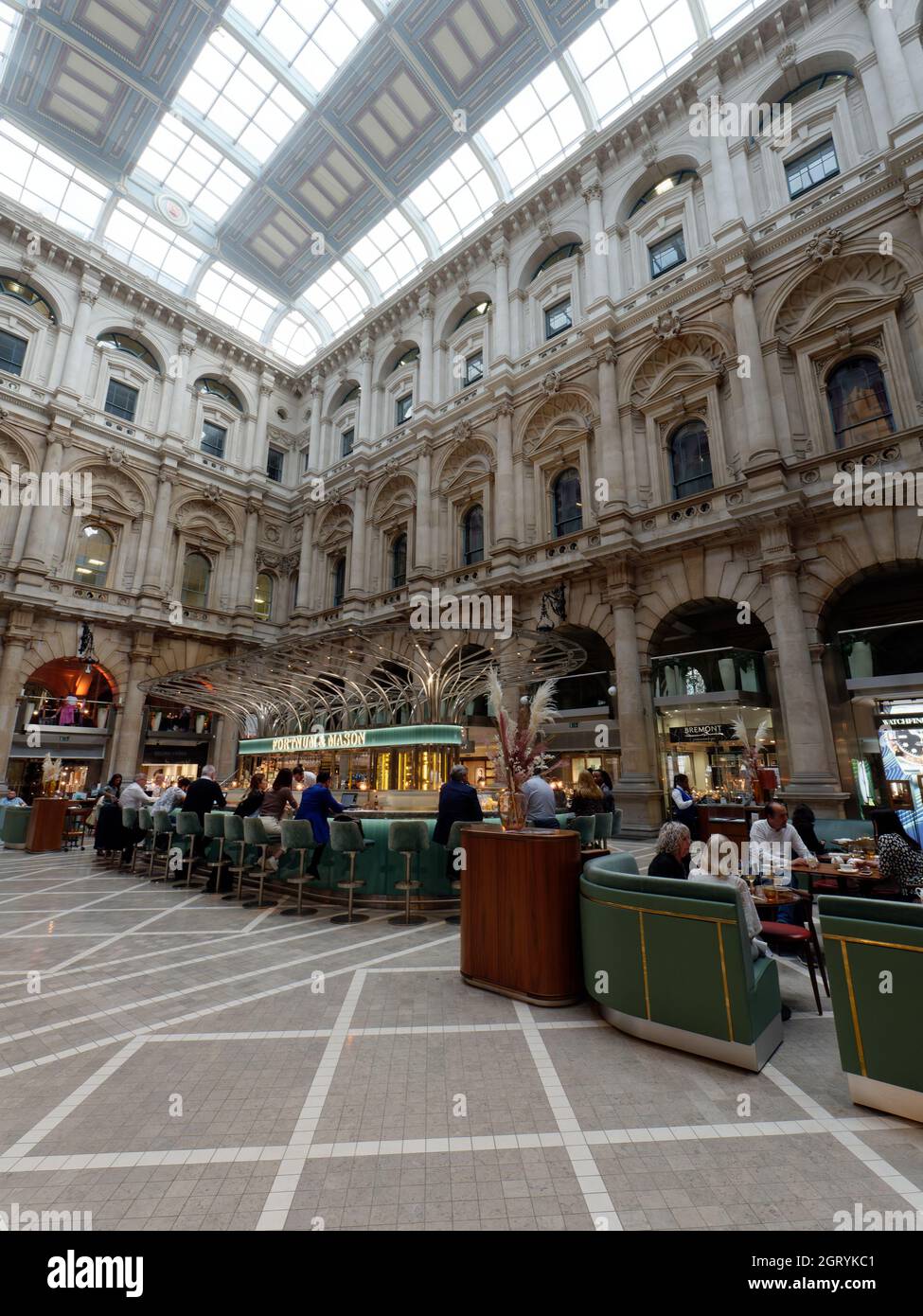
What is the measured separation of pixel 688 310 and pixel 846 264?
3585mm

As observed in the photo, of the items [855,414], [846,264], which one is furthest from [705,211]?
[855,414]

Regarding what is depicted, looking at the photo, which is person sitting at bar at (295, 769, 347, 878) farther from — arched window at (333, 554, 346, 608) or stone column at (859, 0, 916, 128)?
arched window at (333, 554, 346, 608)

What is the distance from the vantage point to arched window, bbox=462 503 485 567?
20484 millimetres

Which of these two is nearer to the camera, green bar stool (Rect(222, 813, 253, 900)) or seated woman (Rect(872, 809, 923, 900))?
seated woman (Rect(872, 809, 923, 900))

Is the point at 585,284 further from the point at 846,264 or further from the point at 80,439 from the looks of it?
the point at 80,439

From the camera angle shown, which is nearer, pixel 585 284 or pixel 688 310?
pixel 688 310

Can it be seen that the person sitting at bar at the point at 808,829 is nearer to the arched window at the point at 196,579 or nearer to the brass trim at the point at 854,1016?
the brass trim at the point at 854,1016

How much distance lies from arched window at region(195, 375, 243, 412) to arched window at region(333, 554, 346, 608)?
31.1 ft

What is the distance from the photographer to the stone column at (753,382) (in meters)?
13.2

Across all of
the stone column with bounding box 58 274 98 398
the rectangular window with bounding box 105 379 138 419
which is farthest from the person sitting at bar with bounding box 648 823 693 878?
the rectangular window with bounding box 105 379 138 419

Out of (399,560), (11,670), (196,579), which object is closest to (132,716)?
(11,670)

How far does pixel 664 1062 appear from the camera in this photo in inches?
135

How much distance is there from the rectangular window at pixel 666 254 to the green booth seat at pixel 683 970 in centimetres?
1921

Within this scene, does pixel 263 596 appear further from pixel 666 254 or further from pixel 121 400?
pixel 666 254
